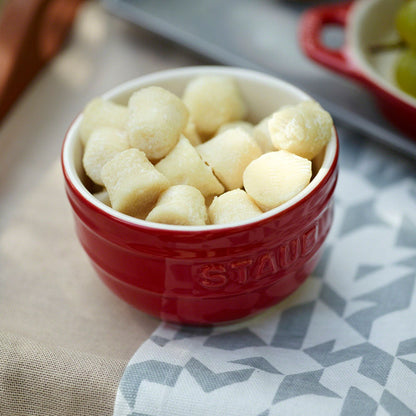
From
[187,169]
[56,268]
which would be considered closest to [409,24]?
[187,169]

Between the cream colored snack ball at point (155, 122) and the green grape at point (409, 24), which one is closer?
the cream colored snack ball at point (155, 122)

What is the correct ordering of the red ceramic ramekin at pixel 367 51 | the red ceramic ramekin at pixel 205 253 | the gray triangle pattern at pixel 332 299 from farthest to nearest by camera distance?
the red ceramic ramekin at pixel 367 51 → the gray triangle pattern at pixel 332 299 → the red ceramic ramekin at pixel 205 253

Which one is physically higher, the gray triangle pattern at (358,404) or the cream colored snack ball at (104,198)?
the cream colored snack ball at (104,198)

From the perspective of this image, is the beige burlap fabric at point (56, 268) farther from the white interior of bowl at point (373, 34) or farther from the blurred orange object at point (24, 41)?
the white interior of bowl at point (373, 34)

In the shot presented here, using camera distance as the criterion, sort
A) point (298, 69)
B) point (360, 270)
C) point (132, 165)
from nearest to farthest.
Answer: point (132, 165)
point (360, 270)
point (298, 69)

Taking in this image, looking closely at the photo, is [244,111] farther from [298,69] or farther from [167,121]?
[298,69]

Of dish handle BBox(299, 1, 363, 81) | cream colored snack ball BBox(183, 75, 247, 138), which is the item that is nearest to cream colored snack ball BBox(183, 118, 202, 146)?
cream colored snack ball BBox(183, 75, 247, 138)

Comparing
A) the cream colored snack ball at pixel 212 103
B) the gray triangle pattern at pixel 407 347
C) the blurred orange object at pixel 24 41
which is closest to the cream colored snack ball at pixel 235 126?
the cream colored snack ball at pixel 212 103

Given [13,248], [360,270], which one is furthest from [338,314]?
[13,248]
